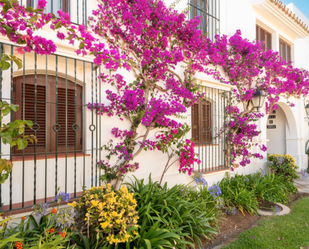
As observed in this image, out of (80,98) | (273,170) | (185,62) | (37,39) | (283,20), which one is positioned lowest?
(273,170)

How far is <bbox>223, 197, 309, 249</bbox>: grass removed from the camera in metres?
2.95

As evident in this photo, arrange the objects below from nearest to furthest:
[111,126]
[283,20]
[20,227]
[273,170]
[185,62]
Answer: [20,227]
[111,126]
[185,62]
[273,170]
[283,20]

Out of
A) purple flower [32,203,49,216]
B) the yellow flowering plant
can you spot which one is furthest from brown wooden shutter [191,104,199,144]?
purple flower [32,203,49,216]

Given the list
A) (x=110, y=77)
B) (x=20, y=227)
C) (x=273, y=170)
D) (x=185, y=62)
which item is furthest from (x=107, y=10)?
(x=273, y=170)

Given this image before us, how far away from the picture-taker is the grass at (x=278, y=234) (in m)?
2.95

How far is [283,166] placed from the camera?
5.90 metres

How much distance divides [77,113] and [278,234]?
373 cm

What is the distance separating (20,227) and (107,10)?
129 inches

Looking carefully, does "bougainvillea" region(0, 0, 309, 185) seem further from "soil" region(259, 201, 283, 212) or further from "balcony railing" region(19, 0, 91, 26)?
"soil" region(259, 201, 283, 212)

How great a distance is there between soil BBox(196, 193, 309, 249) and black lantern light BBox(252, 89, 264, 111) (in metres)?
2.78

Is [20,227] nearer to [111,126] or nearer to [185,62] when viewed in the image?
[111,126]

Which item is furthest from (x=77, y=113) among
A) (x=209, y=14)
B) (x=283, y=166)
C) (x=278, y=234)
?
(x=283, y=166)

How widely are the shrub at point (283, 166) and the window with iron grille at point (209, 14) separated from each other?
155 inches

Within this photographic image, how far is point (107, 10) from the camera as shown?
11.1ft
